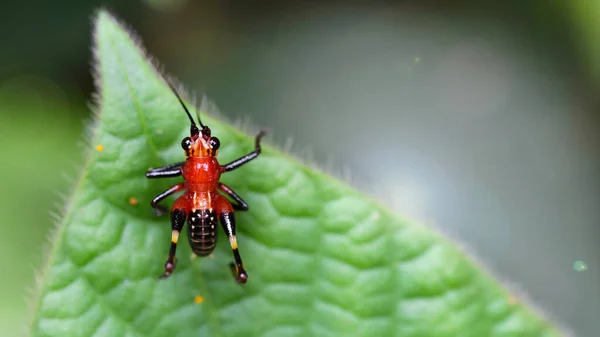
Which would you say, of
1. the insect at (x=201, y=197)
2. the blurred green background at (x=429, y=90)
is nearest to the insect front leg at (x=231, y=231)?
the insect at (x=201, y=197)

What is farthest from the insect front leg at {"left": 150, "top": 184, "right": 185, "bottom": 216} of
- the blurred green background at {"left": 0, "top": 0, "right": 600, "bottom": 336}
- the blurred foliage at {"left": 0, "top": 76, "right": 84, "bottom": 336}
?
the blurred green background at {"left": 0, "top": 0, "right": 600, "bottom": 336}

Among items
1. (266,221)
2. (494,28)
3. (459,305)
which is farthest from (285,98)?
(459,305)

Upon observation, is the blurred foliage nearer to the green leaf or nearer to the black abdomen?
the black abdomen

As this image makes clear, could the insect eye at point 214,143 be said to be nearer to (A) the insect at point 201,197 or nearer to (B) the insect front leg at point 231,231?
(A) the insect at point 201,197

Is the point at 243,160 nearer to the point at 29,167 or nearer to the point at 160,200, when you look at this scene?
the point at 160,200

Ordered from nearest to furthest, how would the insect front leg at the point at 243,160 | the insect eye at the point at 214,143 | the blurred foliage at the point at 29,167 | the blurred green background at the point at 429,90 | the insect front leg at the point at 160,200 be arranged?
the insect front leg at the point at 243,160 < the insect front leg at the point at 160,200 < the insect eye at the point at 214,143 < the blurred foliage at the point at 29,167 < the blurred green background at the point at 429,90

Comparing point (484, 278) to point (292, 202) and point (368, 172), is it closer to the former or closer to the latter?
point (292, 202)

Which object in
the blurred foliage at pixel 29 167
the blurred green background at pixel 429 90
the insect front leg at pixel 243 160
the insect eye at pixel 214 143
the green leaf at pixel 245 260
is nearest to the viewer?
the green leaf at pixel 245 260
